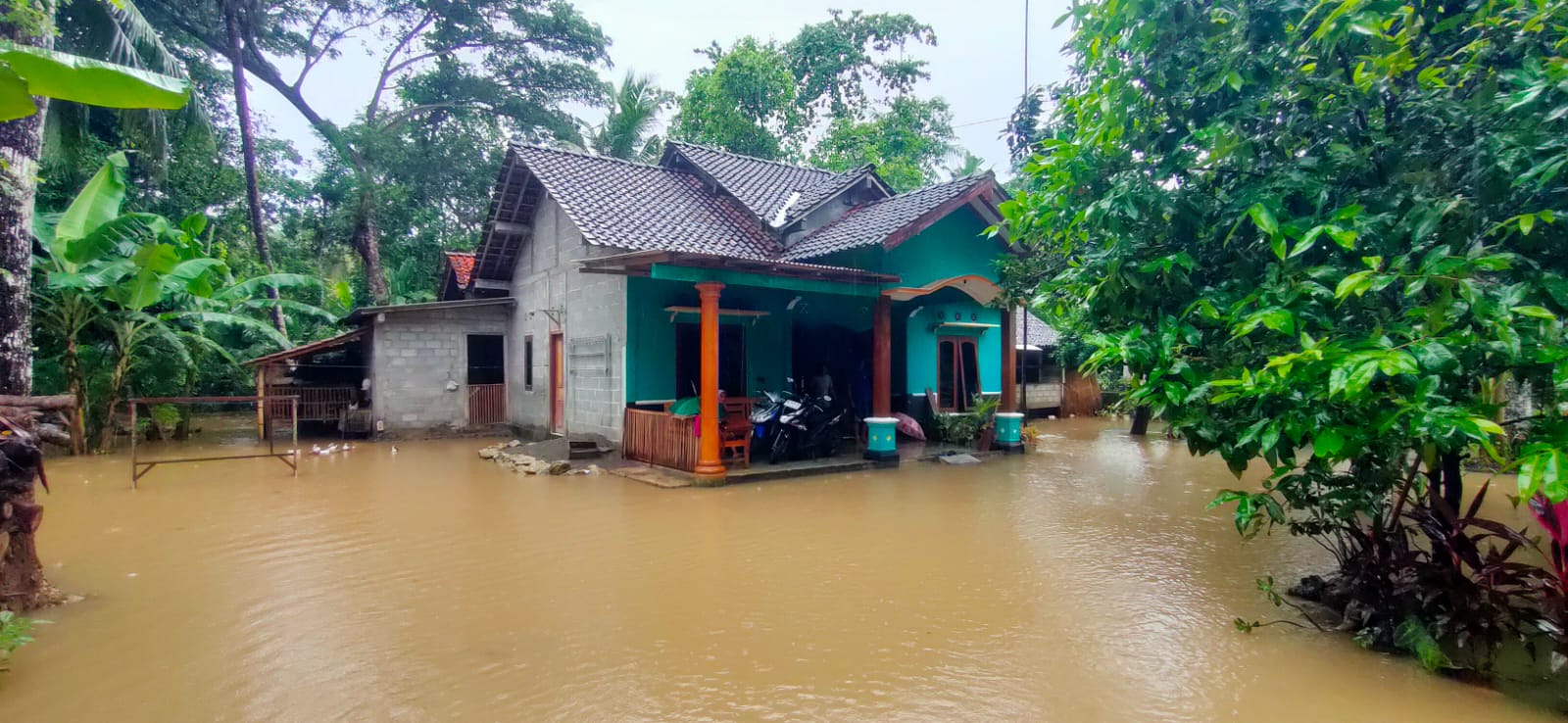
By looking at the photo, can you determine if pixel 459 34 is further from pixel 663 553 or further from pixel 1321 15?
pixel 1321 15

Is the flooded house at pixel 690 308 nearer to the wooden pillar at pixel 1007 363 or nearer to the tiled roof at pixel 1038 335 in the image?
the wooden pillar at pixel 1007 363

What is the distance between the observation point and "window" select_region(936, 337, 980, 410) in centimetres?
1445

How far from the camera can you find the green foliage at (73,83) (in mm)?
2145

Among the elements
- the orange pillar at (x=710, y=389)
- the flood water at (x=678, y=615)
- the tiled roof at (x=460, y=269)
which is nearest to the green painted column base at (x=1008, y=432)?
the flood water at (x=678, y=615)

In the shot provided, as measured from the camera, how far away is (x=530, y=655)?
417 cm

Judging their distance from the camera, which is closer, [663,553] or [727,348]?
[663,553]

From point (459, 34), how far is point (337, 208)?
274 inches

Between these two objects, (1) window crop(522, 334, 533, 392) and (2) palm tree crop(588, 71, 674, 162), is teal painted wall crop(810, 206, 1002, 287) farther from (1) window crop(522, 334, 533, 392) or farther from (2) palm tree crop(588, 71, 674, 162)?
(2) palm tree crop(588, 71, 674, 162)

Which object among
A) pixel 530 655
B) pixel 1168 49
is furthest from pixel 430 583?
pixel 1168 49

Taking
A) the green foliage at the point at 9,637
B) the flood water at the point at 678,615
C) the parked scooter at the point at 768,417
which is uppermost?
the parked scooter at the point at 768,417

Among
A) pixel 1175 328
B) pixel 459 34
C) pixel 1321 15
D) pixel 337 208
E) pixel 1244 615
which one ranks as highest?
pixel 459 34

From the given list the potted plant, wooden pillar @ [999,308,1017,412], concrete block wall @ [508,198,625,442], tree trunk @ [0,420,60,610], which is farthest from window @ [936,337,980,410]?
tree trunk @ [0,420,60,610]

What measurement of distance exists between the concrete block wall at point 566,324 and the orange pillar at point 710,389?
2.10m

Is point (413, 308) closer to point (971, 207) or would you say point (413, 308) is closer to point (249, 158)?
point (249, 158)
